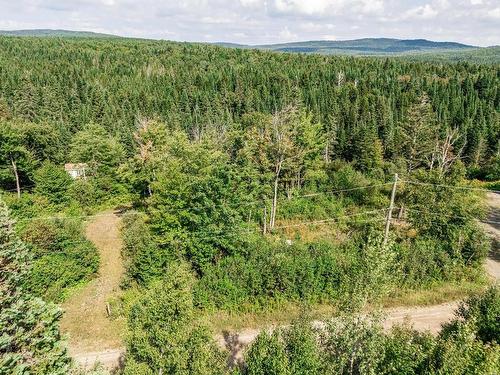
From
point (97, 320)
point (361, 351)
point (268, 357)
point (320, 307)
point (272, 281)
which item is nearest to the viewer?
point (361, 351)

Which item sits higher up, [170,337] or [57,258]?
[170,337]

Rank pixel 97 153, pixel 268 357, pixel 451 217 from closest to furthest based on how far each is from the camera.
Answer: pixel 268 357
pixel 451 217
pixel 97 153

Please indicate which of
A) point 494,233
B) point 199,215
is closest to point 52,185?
point 199,215

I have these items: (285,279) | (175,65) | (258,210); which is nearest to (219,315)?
(285,279)

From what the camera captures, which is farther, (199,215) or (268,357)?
(199,215)

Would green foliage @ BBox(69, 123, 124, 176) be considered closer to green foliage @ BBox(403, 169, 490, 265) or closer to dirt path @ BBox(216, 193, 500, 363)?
dirt path @ BBox(216, 193, 500, 363)

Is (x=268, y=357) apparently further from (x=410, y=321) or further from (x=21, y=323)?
(x=410, y=321)

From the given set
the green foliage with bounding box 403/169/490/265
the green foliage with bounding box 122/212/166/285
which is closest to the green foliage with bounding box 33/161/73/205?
the green foliage with bounding box 122/212/166/285
